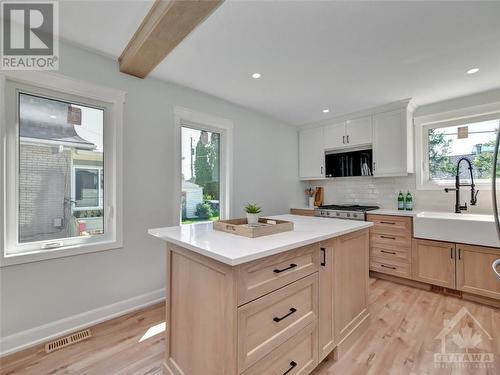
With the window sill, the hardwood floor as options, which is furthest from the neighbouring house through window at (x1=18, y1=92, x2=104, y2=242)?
the hardwood floor

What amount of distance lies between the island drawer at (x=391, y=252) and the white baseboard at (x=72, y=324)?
108 inches

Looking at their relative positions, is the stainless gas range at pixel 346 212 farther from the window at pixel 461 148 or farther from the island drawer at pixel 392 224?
the window at pixel 461 148

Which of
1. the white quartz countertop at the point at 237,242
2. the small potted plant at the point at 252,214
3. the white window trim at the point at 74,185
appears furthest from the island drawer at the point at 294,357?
the white window trim at the point at 74,185

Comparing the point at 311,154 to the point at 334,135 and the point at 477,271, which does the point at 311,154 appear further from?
the point at 477,271

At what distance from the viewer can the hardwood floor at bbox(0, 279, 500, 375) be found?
5.05ft

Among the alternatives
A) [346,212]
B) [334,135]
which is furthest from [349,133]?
[346,212]

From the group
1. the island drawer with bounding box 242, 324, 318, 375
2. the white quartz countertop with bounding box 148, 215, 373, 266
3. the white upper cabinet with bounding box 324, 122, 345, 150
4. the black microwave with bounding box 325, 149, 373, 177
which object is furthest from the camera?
the white upper cabinet with bounding box 324, 122, 345, 150

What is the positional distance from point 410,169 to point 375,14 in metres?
2.32

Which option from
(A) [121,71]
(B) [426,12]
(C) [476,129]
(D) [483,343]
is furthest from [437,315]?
(A) [121,71]

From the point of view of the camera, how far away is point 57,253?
1.88m

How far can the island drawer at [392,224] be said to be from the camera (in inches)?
113

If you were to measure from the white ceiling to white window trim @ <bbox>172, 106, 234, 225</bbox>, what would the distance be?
335 millimetres

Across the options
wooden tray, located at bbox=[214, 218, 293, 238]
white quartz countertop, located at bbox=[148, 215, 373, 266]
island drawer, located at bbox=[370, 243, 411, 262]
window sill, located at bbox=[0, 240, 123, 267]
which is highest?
wooden tray, located at bbox=[214, 218, 293, 238]

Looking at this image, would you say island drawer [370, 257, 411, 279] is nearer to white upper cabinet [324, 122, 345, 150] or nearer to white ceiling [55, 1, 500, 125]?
white upper cabinet [324, 122, 345, 150]
